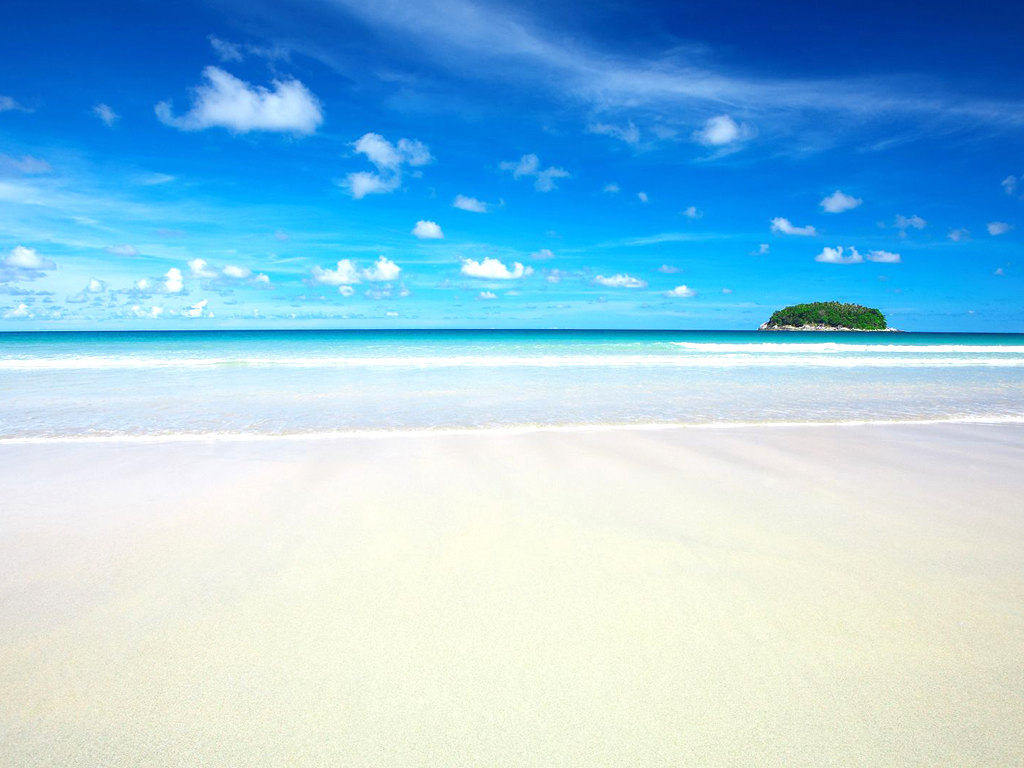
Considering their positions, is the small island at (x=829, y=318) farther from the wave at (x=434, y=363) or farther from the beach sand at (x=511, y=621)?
the beach sand at (x=511, y=621)

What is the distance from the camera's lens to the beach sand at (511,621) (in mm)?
1857

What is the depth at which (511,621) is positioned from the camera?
8.36 ft

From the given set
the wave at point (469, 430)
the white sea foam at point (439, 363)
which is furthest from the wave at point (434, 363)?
the wave at point (469, 430)

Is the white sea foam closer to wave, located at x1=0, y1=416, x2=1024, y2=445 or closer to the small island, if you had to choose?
wave, located at x1=0, y1=416, x2=1024, y2=445

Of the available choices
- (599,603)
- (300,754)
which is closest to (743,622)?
(599,603)

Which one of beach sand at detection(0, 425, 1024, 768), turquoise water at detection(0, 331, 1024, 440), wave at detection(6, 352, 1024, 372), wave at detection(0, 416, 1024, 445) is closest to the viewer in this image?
beach sand at detection(0, 425, 1024, 768)

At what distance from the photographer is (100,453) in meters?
5.85

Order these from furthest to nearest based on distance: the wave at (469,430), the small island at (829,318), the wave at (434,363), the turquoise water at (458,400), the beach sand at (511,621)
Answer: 1. the small island at (829,318)
2. the wave at (434,363)
3. the turquoise water at (458,400)
4. the wave at (469,430)
5. the beach sand at (511,621)

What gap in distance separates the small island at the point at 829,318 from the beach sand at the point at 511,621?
356 ft

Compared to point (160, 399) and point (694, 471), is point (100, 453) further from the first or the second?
point (694, 471)

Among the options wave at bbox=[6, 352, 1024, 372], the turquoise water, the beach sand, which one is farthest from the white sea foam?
the beach sand

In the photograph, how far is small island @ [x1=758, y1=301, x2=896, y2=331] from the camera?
96938 millimetres

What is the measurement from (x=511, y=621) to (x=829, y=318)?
114 metres

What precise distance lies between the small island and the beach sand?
109 m
